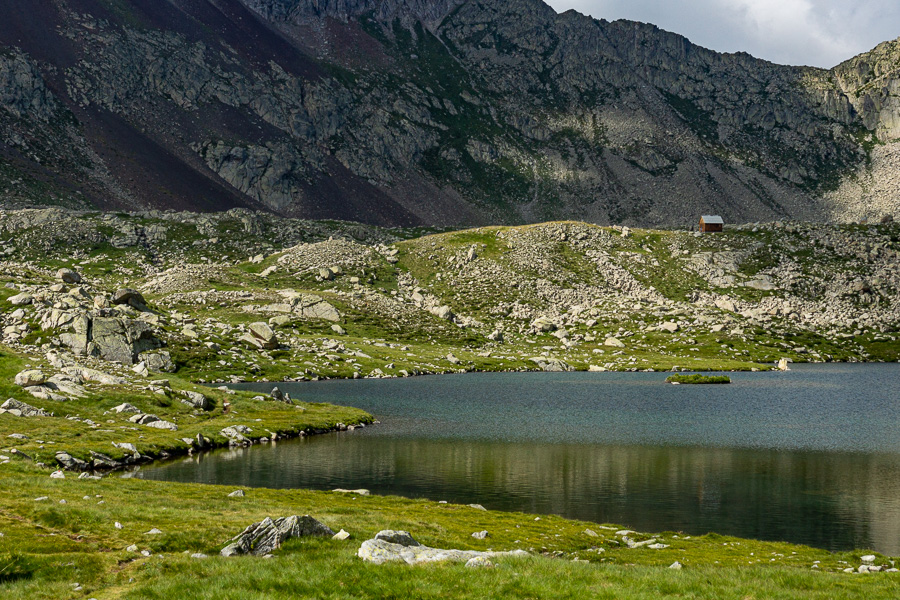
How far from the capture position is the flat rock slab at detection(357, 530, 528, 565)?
20.1 m

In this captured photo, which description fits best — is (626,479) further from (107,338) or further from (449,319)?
(449,319)

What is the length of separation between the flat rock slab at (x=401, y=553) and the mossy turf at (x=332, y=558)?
24.4 inches

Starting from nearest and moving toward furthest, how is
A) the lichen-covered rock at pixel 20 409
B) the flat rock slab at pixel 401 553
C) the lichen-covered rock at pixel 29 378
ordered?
1. the flat rock slab at pixel 401 553
2. the lichen-covered rock at pixel 20 409
3. the lichen-covered rock at pixel 29 378

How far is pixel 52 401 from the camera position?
61031mm

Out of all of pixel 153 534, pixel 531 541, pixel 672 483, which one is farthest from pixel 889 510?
pixel 153 534

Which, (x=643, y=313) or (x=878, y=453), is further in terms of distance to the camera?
(x=643, y=313)

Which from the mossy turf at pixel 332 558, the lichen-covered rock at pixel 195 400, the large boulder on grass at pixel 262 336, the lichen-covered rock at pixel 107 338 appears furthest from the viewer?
the large boulder on grass at pixel 262 336

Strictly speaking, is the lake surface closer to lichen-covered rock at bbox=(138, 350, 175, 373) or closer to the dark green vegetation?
lichen-covered rock at bbox=(138, 350, 175, 373)

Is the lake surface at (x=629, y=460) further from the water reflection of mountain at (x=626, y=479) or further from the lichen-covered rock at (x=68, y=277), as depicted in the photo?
the lichen-covered rock at (x=68, y=277)

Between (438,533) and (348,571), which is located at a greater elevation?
(348,571)

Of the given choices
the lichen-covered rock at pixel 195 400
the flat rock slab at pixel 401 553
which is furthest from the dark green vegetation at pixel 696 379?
the flat rock slab at pixel 401 553

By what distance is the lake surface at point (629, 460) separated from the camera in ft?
137

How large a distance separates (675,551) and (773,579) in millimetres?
8692

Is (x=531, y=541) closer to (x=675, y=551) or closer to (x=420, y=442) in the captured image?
(x=675, y=551)
